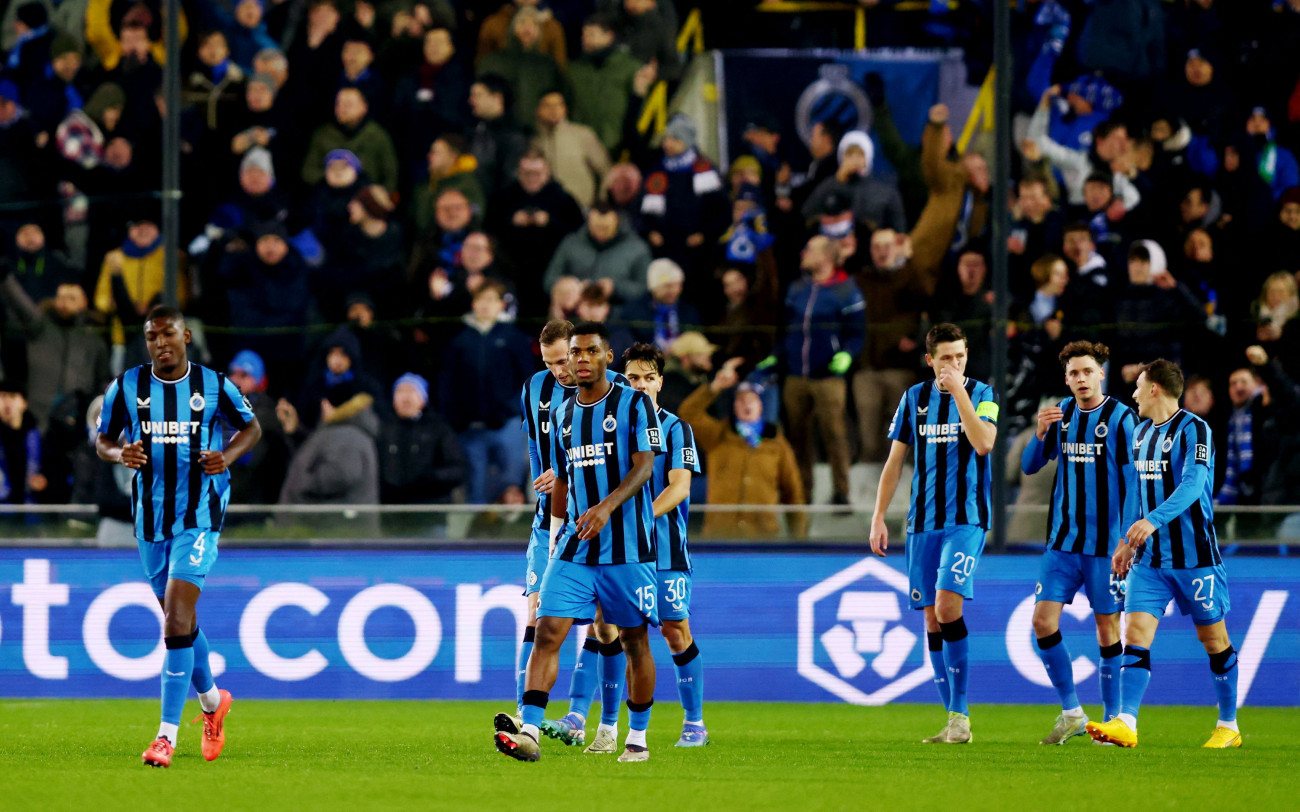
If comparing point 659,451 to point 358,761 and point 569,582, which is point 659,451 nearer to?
point 569,582

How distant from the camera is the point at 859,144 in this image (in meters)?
11.3

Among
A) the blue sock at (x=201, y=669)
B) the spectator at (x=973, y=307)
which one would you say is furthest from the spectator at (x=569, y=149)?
the blue sock at (x=201, y=669)

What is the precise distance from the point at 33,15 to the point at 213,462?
6.38m

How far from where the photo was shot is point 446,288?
10.9 m

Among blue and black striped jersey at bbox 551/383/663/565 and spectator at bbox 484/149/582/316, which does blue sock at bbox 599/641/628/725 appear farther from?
spectator at bbox 484/149/582/316

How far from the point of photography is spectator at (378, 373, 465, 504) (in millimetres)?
9961

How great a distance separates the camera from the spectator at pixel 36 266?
10.6m

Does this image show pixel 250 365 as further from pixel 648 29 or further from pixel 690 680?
pixel 690 680

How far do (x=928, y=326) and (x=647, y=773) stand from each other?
4.76 metres

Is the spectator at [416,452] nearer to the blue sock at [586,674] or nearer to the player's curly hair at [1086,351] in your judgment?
the blue sock at [586,674]

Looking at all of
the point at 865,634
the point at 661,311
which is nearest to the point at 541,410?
the point at 865,634

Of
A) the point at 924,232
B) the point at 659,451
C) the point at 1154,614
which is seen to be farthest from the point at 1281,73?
the point at 659,451

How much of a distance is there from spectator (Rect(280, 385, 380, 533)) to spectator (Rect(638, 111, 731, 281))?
7.10ft

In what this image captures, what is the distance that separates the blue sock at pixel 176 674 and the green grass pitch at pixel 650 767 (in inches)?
8.2
